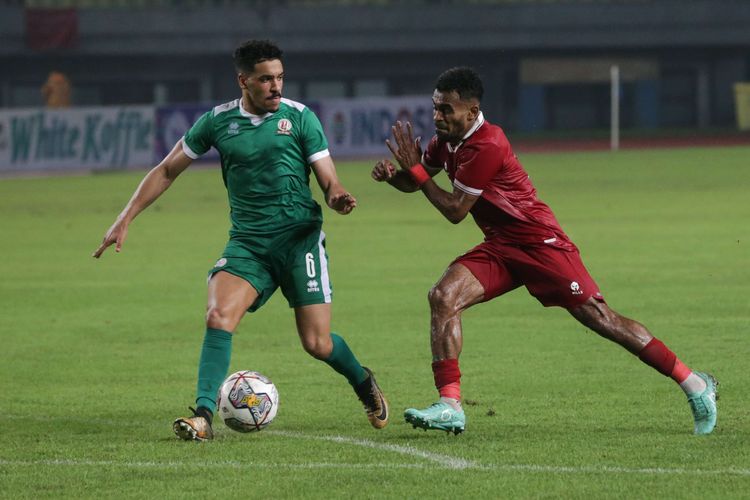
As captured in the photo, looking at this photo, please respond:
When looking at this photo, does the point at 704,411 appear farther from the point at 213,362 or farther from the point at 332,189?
the point at 213,362

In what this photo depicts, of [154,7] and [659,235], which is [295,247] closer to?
[659,235]

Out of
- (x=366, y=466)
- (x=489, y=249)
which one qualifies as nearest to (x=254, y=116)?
(x=489, y=249)

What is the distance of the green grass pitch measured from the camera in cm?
658

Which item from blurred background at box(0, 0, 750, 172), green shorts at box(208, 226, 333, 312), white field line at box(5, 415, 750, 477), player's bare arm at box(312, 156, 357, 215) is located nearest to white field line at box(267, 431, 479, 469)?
white field line at box(5, 415, 750, 477)

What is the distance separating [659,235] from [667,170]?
1426 centimetres

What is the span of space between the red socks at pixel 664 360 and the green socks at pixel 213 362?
7.05 feet

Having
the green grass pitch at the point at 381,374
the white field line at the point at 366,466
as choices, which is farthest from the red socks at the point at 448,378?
the white field line at the point at 366,466

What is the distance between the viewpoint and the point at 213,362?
7.55 meters

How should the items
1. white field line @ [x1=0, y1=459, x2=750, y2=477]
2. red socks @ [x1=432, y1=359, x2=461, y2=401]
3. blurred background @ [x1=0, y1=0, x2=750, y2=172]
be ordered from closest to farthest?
white field line @ [x1=0, y1=459, x2=750, y2=477] → red socks @ [x1=432, y1=359, x2=461, y2=401] → blurred background @ [x1=0, y1=0, x2=750, y2=172]

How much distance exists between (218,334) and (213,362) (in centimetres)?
14

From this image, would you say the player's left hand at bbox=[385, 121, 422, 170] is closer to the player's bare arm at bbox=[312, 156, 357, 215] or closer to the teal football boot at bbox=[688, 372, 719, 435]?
the player's bare arm at bbox=[312, 156, 357, 215]

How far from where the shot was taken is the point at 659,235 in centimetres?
1873

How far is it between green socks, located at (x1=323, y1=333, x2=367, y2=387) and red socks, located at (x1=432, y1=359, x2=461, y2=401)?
19.1 inches

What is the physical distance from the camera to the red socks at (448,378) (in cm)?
756
